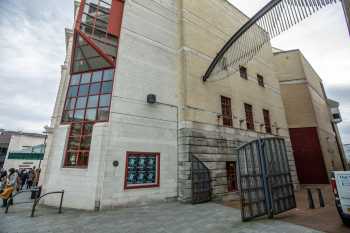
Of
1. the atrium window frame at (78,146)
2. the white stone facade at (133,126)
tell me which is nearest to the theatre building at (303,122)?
the white stone facade at (133,126)

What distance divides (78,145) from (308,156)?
2055cm

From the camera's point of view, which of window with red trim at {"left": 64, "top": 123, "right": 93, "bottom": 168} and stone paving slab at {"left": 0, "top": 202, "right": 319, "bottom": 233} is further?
window with red trim at {"left": 64, "top": 123, "right": 93, "bottom": 168}

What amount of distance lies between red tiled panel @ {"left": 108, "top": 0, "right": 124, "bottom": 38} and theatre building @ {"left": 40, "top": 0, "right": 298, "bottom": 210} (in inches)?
2.3

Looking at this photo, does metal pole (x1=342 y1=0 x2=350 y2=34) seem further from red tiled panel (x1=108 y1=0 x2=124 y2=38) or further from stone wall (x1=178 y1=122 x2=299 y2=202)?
red tiled panel (x1=108 y1=0 x2=124 y2=38)

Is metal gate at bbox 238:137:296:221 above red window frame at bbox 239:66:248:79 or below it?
below

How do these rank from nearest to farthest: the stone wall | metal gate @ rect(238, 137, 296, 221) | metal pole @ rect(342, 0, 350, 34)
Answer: metal pole @ rect(342, 0, 350, 34) → metal gate @ rect(238, 137, 296, 221) → the stone wall

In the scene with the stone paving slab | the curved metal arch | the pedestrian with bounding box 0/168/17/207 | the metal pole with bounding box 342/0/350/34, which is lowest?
the stone paving slab

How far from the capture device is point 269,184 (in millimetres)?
5770

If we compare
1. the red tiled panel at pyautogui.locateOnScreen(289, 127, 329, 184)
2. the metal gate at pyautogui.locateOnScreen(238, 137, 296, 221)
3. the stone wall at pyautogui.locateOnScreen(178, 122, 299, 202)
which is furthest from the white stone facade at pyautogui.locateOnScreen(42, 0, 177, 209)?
the red tiled panel at pyautogui.locateOnScreen(289, 127, 329, 184)

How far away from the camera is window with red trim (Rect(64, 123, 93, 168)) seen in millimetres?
7840

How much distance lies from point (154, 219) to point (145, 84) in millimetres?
6615

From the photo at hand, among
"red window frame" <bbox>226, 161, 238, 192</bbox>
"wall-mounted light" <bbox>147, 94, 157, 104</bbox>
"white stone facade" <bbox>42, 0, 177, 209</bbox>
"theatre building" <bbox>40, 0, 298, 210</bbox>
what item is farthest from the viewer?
"red window frame" <bbox>226, 161, 238, 192</bbox>

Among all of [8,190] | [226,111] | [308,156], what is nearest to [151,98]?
[226,111]

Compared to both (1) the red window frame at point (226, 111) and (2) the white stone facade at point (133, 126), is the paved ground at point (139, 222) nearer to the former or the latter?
(2) the white stone facade at point (133, 126)
